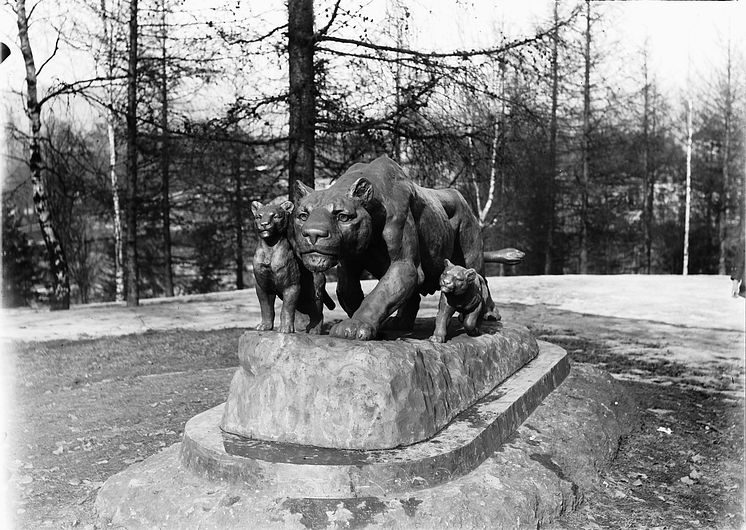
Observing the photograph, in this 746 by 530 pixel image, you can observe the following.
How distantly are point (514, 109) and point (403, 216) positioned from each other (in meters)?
6.13

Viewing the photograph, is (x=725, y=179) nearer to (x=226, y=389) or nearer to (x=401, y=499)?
(x=226, y=389)

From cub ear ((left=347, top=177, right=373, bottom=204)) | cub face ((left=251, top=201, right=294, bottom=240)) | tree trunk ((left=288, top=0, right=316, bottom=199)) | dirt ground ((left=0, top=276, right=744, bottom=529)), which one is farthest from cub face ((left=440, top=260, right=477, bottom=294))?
tree trunk ((left=288, top=0, right=316, bottom=199))

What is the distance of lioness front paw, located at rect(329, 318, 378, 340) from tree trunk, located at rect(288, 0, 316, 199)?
5.25 m

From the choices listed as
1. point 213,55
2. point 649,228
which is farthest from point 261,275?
point 649,228

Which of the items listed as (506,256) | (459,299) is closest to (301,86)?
(506,256)

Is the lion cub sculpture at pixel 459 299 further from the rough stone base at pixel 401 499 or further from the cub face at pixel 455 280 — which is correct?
the rough stone base at pixel 401 499

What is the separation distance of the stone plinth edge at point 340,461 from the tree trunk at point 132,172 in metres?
10.1

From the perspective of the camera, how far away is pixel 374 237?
3.85 m

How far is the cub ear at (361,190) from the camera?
3.57m

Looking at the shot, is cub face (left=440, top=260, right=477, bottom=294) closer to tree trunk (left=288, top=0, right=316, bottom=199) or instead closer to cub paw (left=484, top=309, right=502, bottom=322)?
cub paw (left=484, top=309, right=502, bottom=322)

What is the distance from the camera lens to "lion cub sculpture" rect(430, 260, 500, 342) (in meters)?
4.09

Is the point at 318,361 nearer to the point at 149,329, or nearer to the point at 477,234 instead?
the point at 477,234

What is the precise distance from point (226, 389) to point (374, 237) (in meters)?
3.19

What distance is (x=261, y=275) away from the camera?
148 inches
